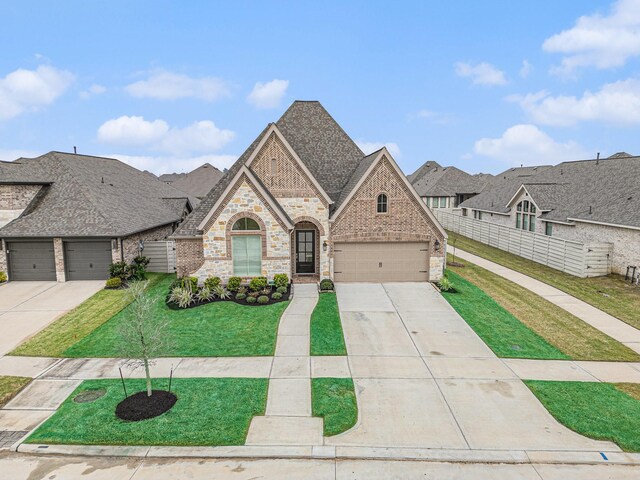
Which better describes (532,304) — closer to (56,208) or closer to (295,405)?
(295,405)

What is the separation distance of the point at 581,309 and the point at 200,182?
38370 mm

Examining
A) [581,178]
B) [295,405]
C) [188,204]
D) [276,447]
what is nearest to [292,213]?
[295,405]

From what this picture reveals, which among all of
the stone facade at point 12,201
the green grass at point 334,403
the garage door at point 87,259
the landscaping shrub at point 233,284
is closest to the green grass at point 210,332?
the landscaping shrub at point 233,284

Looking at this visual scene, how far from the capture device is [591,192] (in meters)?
27.0

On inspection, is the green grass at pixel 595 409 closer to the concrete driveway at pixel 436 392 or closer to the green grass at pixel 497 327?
the concrete driveway at pixel 436 392

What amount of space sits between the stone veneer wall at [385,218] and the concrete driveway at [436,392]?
485 cm

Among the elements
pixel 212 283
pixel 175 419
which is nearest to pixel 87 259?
pixel 212 283

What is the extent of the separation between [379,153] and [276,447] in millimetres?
14770

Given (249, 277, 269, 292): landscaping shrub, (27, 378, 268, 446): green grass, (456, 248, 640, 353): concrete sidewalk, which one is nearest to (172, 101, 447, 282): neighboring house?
(249, 277, 269, 292): landscaping shrub

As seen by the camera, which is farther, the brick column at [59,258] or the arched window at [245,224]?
the brick column at [59,258]

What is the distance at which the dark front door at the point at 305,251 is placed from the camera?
68.2 ft

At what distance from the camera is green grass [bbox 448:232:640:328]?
56.0 feet

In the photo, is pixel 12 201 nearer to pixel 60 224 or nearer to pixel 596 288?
pixel 60 224

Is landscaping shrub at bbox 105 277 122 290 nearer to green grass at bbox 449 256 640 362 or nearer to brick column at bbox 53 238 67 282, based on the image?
brick column at bbox 53 238 67 282
